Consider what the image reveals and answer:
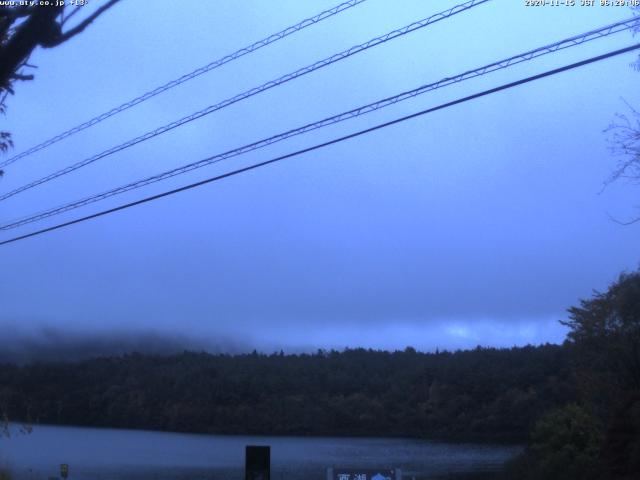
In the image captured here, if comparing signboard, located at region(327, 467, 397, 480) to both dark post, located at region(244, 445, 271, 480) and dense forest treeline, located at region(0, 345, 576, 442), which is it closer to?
dark post, located at region(244, 445, 271, 480)

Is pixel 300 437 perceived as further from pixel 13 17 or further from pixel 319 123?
pixel 13 17

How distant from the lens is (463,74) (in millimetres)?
11930

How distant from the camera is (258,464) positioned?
13250mm

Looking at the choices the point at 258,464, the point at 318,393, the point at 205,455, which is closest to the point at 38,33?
the point at 258,464

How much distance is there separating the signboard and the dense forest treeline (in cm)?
2891

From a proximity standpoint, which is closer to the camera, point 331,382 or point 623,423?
point 623,423

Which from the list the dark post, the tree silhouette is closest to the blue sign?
the dark post

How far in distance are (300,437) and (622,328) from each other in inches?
1040

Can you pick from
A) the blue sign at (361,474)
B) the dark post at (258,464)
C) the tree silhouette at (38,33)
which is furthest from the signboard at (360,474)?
the tree silhouette at (38,33)

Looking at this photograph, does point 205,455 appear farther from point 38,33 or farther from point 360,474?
point 38,33

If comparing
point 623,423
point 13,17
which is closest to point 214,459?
point 623,423

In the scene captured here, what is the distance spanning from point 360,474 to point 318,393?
1634 inches

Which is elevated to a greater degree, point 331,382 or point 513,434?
point 331,382

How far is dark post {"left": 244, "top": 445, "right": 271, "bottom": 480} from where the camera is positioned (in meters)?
13.2
